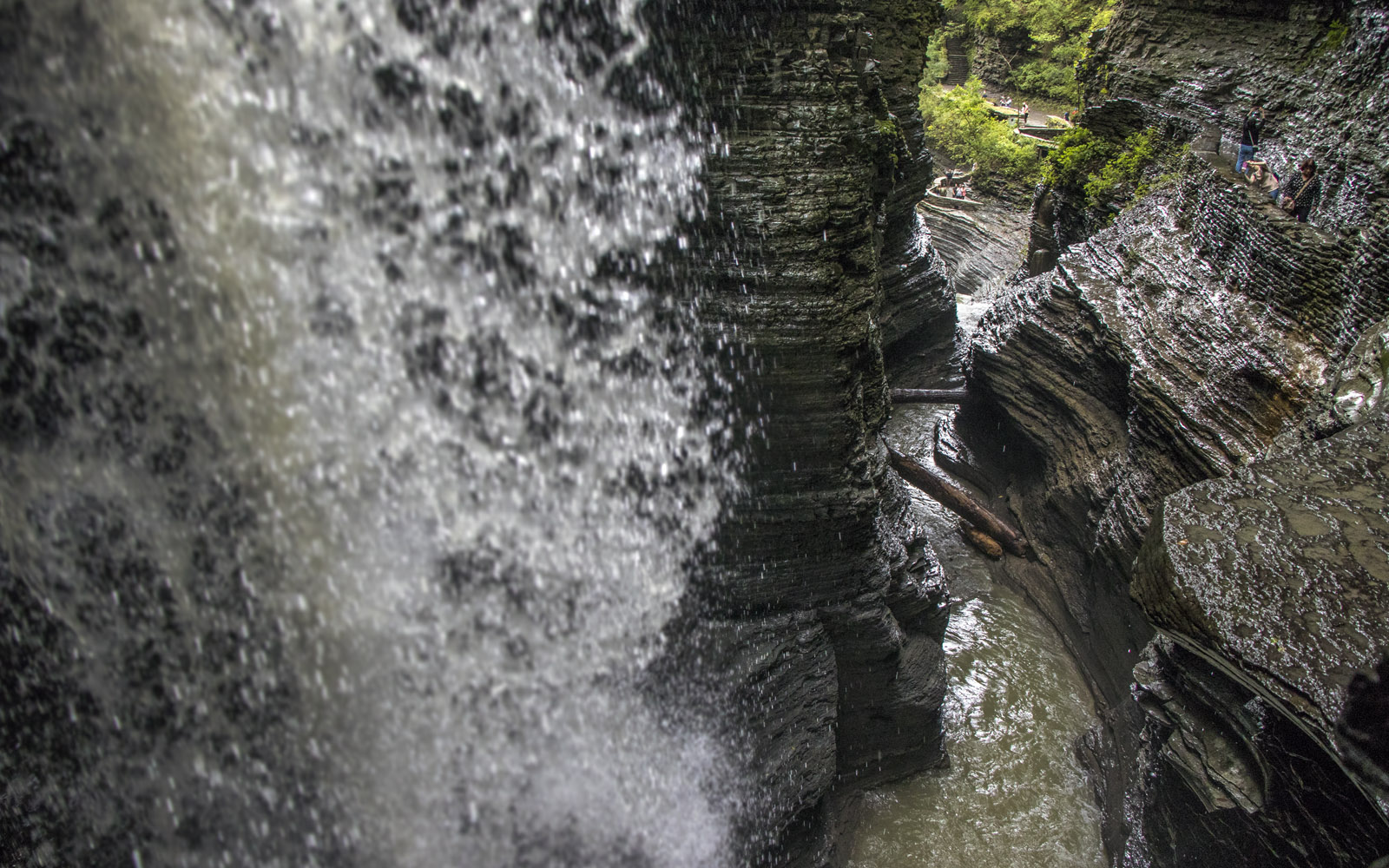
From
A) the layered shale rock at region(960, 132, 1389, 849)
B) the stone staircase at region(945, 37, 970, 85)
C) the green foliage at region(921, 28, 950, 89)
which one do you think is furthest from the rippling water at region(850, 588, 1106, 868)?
the stone staircase at region(945, 37, 970, 85)

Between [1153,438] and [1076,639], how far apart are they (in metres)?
2.72

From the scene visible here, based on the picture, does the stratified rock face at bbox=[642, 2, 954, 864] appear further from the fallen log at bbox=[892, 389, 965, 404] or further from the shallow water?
the fallen log at bbox=[892, 389, 965, 404]

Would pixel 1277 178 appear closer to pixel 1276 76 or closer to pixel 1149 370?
pixel 1276 76

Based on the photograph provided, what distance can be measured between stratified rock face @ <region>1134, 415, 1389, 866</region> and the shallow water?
1.39 meters

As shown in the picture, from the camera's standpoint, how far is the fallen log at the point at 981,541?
9.57 meters

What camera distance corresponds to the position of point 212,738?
4.04m

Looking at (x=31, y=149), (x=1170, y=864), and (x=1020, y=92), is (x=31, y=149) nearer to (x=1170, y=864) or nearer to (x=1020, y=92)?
(x=1170, y=864)

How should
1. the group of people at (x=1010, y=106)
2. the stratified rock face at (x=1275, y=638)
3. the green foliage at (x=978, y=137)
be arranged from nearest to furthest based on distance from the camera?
the stratified rock face at (x=1275, y=638)
the green foliage at (x=978, y=137)
the group of people at (x=1010, y=106)

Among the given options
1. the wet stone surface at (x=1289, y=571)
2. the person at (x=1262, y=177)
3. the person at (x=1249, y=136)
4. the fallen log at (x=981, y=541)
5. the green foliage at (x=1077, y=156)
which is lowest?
the fallen log at (x=981, y=541)

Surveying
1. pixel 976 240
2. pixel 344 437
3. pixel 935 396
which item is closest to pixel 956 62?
pixel 976 240

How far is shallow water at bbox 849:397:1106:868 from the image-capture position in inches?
231

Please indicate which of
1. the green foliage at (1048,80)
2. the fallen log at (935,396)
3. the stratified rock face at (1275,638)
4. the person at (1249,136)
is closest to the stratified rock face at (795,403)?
the stratified rock face at (1275,638)

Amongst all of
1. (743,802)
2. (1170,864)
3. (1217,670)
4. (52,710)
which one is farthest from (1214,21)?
(52,710)

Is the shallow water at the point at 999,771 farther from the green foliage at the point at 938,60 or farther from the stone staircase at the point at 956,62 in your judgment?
Answer: the stone staircase at the point at 956,62
